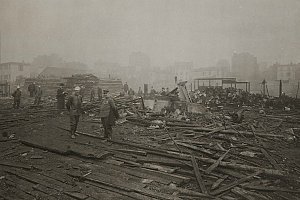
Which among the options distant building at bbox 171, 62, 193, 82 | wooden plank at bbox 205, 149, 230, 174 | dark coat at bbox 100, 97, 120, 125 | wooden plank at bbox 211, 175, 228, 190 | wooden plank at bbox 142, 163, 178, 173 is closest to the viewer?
wooden plank at bbox 211, 175, 228, 190

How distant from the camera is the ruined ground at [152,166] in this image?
4.96 meters

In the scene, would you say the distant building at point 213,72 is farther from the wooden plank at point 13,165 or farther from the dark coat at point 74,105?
the wooden plank at point 13,165

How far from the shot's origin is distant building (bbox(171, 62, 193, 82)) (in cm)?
8800

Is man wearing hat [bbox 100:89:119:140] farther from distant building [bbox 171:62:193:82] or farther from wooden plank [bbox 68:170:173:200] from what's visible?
distant building [bbox 171:62:193:82]

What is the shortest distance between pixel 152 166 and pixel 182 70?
84.1 m

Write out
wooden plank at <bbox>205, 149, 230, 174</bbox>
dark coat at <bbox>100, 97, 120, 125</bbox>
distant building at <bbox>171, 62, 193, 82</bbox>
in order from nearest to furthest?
wooden plank at <bbox>205, 149, 230, 174</bbox>, dark coat at <bbox>100, 97, 120, 125</bbox>, distant building at <bbox>171, 62, 193, 82</bbox>

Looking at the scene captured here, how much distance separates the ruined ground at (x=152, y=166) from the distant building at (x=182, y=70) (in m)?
78.5

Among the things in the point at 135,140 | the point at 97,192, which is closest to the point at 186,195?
the point at 97,192

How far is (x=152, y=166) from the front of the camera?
20.5 feet

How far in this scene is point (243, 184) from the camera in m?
5.22

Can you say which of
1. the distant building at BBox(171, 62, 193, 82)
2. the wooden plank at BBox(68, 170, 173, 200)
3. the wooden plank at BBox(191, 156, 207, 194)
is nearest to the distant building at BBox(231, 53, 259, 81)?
the distant building at BBox(171, 62, 193, 82)

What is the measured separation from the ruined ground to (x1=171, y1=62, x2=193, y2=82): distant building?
78.5m

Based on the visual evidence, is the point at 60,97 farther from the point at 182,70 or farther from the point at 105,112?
the point at 182,70

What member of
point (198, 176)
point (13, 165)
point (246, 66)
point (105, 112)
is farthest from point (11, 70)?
point (198, 176)
